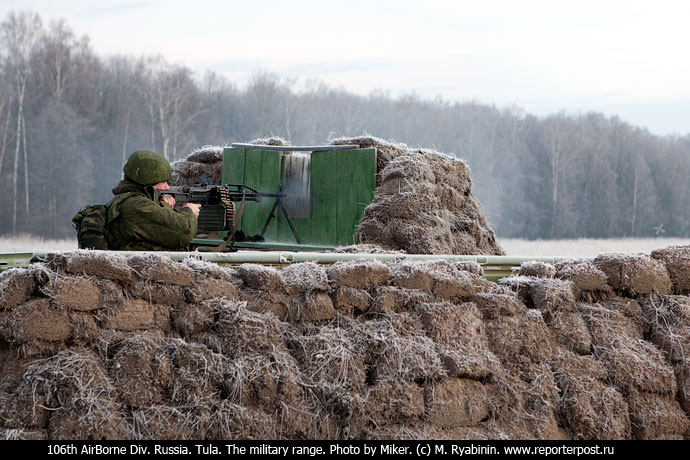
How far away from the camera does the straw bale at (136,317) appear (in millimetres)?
4148

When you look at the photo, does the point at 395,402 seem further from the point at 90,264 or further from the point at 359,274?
the point at 90,264

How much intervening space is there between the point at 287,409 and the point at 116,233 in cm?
250

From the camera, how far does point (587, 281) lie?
5148 mm

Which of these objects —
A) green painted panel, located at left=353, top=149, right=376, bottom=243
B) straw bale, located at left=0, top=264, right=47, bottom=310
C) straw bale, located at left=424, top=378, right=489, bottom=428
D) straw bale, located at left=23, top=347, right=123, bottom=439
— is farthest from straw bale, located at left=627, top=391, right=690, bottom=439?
green painted panel, located at left=353, top=149, right=376, bottom=243

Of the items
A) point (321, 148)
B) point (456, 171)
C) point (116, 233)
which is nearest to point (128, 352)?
point (116, 233)

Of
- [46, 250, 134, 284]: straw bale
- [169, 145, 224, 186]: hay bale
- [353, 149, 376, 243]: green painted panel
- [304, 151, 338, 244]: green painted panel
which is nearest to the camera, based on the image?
[46, 250, 134, 284]: straw bale

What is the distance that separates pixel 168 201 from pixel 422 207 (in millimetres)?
3097

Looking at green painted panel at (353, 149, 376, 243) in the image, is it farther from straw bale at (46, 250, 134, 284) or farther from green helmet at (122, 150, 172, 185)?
straw bale at (46, 250, 134, 284)

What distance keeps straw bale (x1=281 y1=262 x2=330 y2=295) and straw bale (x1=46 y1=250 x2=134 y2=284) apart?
3.28ft

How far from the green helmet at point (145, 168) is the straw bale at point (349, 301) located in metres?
2.10

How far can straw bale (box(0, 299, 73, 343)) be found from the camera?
155 inches

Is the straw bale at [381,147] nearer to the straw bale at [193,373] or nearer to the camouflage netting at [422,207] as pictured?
the camouflage netting at [422,207]

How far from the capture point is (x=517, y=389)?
444 cm

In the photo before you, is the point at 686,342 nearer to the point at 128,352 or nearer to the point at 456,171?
the point at 128,352
